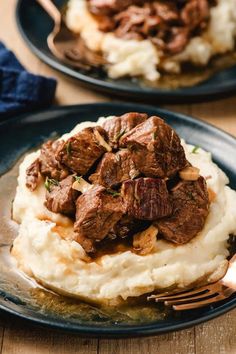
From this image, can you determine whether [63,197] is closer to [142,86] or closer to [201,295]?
[201,295]

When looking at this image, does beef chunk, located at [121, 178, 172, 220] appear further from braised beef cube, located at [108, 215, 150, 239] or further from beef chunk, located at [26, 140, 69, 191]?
beef chunk, located at [26, 140, 69, 191]

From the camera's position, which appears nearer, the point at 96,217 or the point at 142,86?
the point at 96,217

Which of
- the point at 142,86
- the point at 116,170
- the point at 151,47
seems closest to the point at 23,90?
the point at 142,86

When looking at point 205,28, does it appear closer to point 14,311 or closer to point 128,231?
point 128,231

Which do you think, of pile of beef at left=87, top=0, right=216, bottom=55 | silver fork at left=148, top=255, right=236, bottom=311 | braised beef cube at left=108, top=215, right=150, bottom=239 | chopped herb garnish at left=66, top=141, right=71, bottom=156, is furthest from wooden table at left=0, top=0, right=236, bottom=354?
pile of beef at left=87, top=0, right=216, bottom=55

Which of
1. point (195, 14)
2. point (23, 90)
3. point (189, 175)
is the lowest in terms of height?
point (23, 90)

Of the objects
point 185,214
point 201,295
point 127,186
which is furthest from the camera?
point 185,214

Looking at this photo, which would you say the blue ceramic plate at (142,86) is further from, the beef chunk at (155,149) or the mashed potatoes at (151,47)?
the beef chunk at (155,149)
